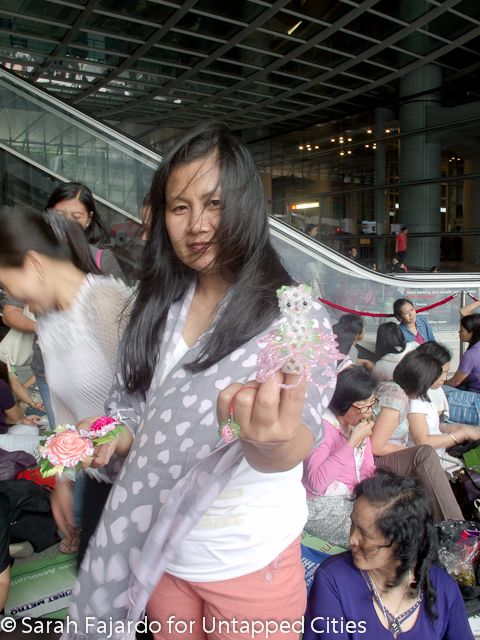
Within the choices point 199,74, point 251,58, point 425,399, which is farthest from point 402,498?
point 199,74

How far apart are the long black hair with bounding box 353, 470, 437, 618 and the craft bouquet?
1.04m

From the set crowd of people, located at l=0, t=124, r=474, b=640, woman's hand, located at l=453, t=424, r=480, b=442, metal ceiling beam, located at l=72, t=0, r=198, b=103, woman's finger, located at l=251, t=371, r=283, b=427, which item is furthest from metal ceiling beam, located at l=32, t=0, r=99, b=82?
woman's finger, located at l=251, t=371, r=283, b=427

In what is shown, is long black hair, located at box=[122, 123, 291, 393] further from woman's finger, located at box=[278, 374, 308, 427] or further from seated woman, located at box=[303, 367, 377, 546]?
seated woman, located at box=[303, 367, 377, 546]

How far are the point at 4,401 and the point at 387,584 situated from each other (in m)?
2.74

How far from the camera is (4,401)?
11.7ft

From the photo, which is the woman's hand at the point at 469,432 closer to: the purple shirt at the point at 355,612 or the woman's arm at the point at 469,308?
the purple shirt at the point at 355,612

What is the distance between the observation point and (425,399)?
12.5 feet

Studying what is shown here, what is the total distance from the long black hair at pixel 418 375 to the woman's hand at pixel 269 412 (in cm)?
307

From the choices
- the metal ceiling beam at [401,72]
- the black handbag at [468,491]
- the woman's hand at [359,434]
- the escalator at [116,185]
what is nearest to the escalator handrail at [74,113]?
the escalator at [116,185]

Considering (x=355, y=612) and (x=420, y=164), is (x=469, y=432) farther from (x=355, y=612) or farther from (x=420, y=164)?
(x=420, y=164)

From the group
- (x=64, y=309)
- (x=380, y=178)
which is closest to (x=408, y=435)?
(x=64, y=309)

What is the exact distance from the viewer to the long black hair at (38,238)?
1519mm

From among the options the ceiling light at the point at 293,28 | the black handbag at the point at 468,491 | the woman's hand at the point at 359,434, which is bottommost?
the black handbag at the point at 468,491

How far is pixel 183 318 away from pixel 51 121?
7.83 meters
